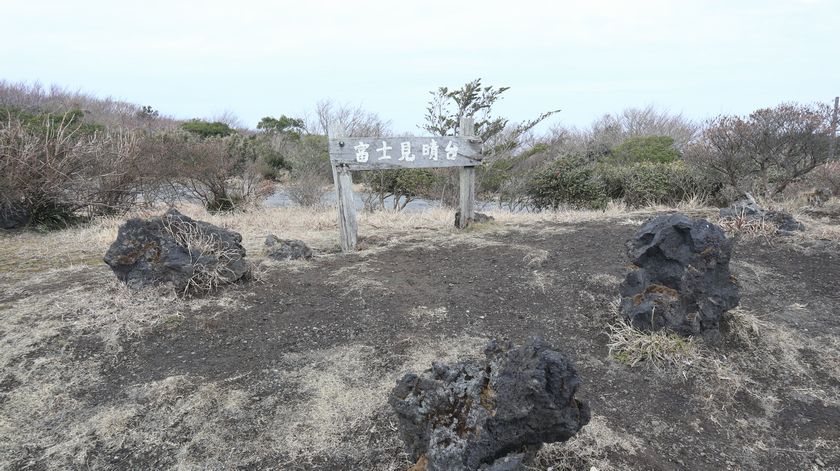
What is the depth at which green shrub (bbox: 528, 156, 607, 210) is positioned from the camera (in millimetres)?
9984

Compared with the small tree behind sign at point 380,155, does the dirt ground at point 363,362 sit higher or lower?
lower

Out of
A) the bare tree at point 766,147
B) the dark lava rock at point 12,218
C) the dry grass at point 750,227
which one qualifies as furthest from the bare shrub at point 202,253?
the bare tree at point 766,147

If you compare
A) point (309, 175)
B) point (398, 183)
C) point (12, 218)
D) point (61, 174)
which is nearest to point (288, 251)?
point (61, 174)

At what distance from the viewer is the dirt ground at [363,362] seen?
237 centimetres

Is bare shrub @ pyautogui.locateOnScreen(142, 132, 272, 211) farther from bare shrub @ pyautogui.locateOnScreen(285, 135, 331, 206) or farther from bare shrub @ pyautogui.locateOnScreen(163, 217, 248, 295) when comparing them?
bare shrub @ pyautogui.locateOnScreen(163, 217, 248, 295)

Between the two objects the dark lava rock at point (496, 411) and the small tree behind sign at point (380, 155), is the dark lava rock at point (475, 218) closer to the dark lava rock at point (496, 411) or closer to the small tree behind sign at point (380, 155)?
the small tree behind sign at point (380, 155)

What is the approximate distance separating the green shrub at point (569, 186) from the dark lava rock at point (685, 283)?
6765 millimetres

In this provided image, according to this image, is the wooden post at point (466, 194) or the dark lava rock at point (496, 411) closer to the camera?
the dark lava rock at point (496, 411)

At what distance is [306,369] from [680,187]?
875 centimetres

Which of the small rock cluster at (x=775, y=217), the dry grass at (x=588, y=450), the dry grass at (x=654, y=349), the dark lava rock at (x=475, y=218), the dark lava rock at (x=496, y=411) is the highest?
the small rock cluster at (x=775, y=217)

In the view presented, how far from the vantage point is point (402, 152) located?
5859mm

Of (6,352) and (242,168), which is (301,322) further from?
(242,168)

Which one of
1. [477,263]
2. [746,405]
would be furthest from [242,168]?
[746,405]

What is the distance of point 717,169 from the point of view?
796 centimetres
